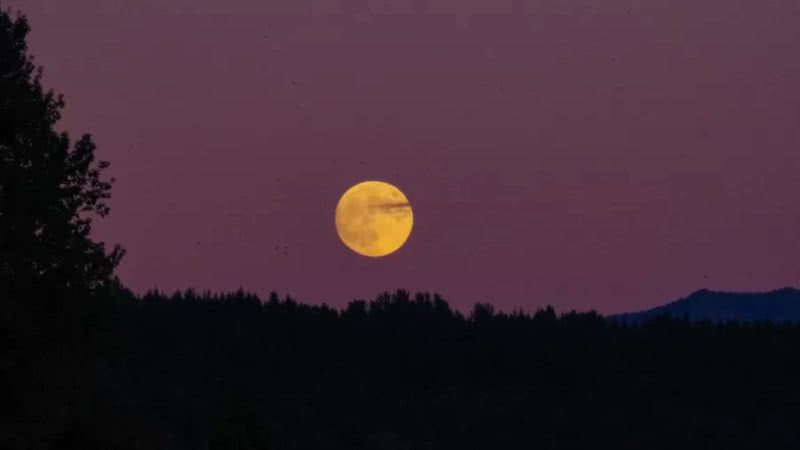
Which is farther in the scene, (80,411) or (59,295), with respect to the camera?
(80,411)

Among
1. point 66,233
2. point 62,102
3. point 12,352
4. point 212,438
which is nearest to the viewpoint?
point 12,352

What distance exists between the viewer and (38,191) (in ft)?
95.5

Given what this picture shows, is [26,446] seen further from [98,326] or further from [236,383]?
[236,383]

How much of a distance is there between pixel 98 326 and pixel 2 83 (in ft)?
17.1

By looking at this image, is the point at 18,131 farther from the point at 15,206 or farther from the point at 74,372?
the point at 74,372

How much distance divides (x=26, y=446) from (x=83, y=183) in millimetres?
5856

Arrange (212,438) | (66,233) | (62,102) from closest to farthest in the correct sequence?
1. (66,233)
2. (62,102)
3. (212,438)

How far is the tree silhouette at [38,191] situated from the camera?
28484mm

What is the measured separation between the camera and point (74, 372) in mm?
28812

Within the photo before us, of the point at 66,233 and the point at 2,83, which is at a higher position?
the point at 2,83

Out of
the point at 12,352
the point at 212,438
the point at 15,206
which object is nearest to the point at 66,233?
the point at 15,206

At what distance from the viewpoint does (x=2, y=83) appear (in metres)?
30.1

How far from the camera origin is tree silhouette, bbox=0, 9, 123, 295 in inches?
1121

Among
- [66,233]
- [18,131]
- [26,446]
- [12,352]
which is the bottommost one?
[26,446]
